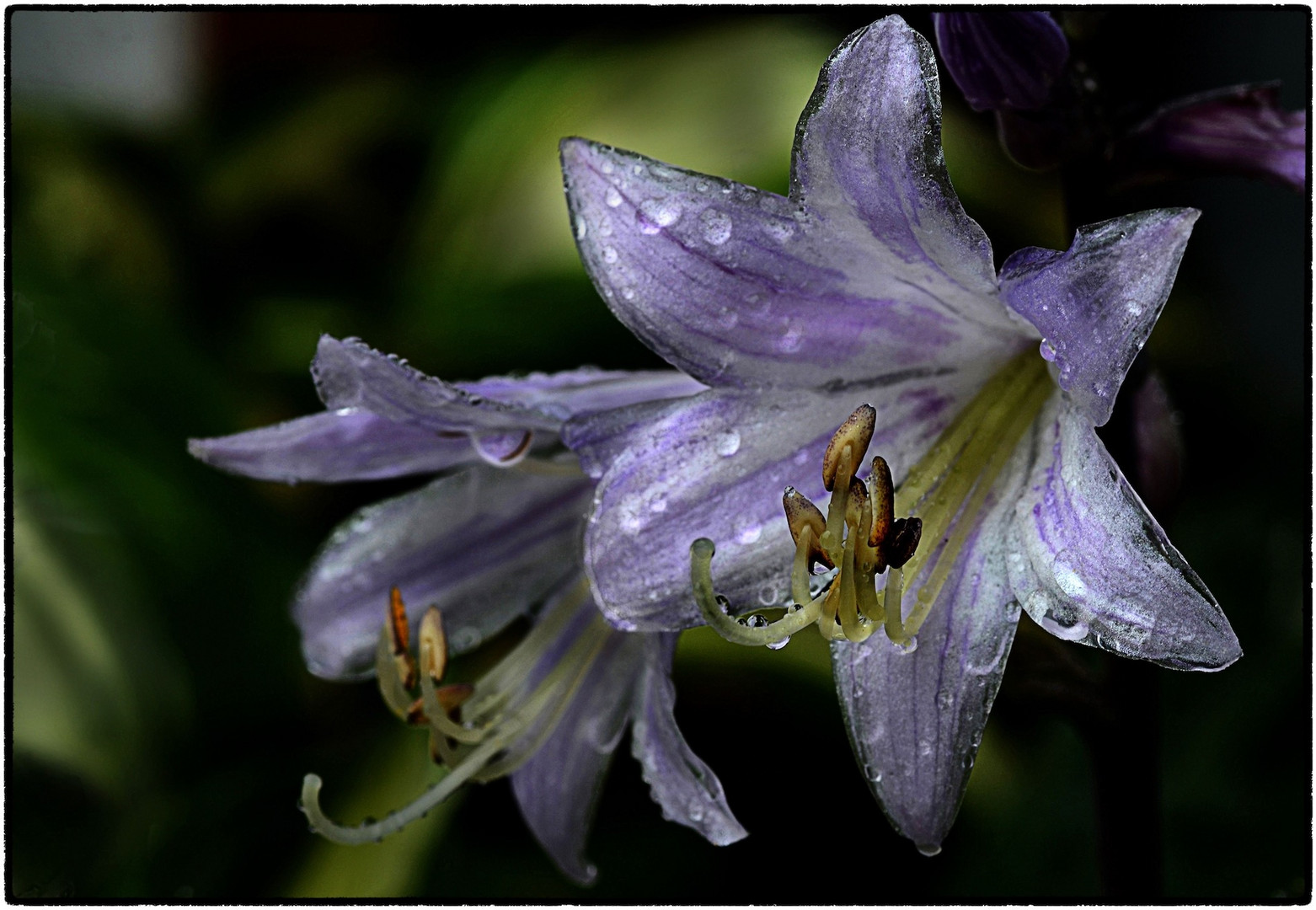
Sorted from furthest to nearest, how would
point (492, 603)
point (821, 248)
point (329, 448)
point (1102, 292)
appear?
point (492, 603) → point (329, 448) → point (821, 248) → point (1102, 292)

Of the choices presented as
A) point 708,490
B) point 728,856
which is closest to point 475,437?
point 708,490

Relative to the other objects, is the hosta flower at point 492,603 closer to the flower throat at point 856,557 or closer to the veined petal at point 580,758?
the veined petal at point 580,758

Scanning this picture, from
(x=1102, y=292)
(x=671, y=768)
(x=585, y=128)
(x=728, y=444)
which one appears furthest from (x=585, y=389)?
(x=585, y=128)

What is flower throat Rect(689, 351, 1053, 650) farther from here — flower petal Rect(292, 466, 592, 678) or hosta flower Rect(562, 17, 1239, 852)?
flower petal Rect(292, 466, 592, 678)

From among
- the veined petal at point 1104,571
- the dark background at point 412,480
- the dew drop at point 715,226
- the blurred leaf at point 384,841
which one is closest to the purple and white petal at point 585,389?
the dew drop at point 715,226

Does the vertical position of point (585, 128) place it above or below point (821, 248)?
below

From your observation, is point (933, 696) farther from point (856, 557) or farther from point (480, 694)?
point (480, 694)

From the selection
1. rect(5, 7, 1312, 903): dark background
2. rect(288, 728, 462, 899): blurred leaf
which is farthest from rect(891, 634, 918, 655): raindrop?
rect(288, 728, 462, 899): blurred leaf
